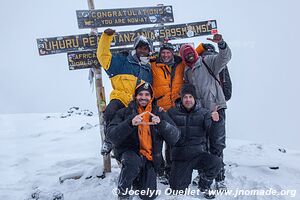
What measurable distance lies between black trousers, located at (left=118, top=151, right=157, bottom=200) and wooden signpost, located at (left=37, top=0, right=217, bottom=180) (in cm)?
185

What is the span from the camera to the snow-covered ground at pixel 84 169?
5258 millimetres

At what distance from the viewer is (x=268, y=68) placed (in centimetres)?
13325

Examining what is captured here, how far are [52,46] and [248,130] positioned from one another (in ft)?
200

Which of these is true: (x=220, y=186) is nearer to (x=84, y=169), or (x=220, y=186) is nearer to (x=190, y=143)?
(x=190, y=143)

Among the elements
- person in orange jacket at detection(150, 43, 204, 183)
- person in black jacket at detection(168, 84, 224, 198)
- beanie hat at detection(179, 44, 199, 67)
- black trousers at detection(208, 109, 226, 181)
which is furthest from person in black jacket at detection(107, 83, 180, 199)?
beanie hat at detection(179, 44, 199, 67)

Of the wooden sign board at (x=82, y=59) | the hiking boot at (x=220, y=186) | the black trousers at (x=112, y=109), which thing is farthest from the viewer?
the wooden sign board at (x=82, y=59)

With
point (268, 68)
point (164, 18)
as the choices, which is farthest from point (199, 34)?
point (268, 68)

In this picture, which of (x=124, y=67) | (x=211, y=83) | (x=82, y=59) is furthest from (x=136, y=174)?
(x=82, y=59)

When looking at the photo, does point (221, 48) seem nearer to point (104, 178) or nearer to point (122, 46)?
point (122, 46)

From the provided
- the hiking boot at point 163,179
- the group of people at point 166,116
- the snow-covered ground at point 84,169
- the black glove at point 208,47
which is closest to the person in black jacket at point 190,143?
the group of people at point 166,116

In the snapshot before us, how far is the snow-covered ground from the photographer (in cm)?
526

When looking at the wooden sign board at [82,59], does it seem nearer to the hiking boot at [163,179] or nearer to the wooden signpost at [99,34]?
the wooden signpost at [99,34]

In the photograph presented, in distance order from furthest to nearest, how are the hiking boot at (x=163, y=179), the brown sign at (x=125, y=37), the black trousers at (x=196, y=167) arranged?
the brown sign at (x=125, y=37)
the hiking boot at (x=163, y=179)
the black trousers at (x=196, y=167)

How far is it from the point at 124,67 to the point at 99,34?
1.31 m
